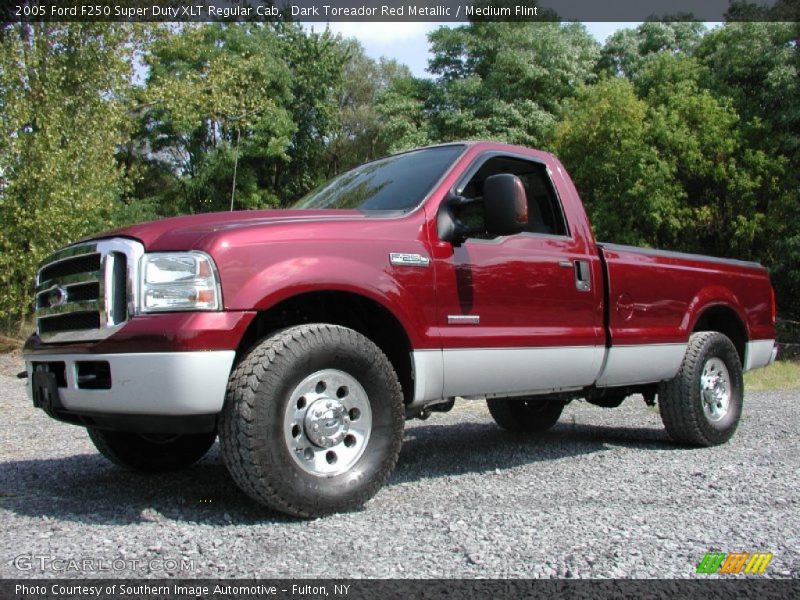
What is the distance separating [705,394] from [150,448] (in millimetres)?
4251

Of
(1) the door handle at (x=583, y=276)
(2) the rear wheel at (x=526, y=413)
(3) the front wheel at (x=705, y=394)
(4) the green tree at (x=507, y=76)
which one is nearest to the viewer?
(1) the door handle at (x=583, y=276)

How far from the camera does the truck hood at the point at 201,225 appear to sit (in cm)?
354

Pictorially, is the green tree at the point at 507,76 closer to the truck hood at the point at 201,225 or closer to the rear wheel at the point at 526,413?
the rear wheel at the point at 526,413

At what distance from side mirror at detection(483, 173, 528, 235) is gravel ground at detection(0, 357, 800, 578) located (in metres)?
1.51

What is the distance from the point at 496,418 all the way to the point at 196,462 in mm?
2842

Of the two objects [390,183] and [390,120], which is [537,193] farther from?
[390,120]

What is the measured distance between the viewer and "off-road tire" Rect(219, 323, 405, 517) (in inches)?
135

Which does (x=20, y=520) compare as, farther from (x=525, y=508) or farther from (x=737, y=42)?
(x=737, y=42)

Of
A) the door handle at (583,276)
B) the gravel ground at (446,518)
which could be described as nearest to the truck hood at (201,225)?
the gravel ground at (446,518)

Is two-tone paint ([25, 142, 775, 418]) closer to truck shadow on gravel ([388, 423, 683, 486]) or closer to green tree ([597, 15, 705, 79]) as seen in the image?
truck shadow on gravel ([388, 423, 683, 486])

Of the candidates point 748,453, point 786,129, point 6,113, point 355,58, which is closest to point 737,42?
point 786,129

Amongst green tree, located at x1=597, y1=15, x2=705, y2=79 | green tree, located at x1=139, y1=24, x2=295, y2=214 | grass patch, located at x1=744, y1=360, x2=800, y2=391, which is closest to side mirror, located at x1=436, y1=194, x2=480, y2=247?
grass patch, located at x1=744, y1=360, x2=800, y2=391

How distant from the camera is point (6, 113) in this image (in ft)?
49.5

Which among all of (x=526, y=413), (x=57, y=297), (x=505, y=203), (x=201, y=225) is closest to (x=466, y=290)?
(x=505, y=203)
